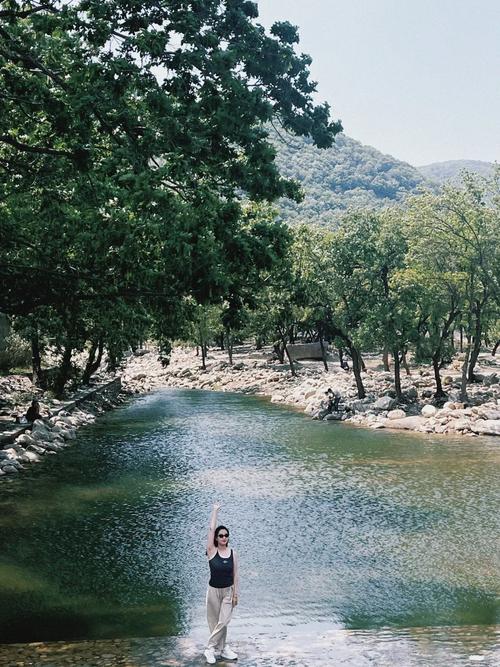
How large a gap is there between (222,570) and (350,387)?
41280 millimetres

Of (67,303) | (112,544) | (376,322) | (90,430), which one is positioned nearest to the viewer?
(112,544)

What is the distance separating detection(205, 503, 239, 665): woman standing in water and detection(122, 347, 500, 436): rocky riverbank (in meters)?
25.4

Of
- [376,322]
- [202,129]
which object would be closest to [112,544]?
[202,129]

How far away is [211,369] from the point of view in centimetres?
7331

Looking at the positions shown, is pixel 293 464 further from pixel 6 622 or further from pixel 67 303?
pixel 6 622

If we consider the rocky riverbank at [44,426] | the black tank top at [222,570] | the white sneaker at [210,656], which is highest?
the black tank top at [222,570]

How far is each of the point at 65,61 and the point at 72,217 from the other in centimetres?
448

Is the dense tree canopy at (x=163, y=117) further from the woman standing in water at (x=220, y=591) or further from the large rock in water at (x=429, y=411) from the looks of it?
the large rock in water at (x=429, y=411)

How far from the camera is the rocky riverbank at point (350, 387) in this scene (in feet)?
119

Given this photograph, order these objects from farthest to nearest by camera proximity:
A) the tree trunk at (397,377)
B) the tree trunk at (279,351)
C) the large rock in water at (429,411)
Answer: the tree trunk at (279,351), the tree trunk at (397,377), the large rock in water at (429,411)

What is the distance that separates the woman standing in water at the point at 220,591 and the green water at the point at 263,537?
1.54 m

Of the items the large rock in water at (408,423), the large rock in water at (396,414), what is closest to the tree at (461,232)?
the large rock in water at (396,414)

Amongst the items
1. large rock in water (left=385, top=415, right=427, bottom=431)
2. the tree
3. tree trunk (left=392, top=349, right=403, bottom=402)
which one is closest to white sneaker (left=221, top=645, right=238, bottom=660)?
large rock in water (left=385, top=415, right=427, bottom=431)

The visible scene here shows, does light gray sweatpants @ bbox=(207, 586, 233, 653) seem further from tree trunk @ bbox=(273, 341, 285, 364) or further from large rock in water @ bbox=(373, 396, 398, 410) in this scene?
tree trunk @ bbox=(273, 341, 285, 364)
